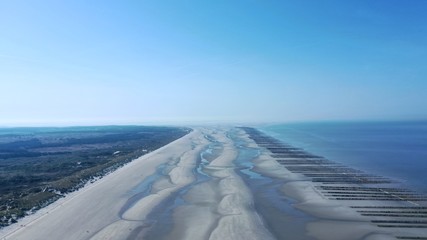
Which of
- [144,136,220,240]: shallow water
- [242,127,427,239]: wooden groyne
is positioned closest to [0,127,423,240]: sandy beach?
[144,136,220,240]: shallow water

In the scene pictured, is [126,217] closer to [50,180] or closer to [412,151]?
[50,180]

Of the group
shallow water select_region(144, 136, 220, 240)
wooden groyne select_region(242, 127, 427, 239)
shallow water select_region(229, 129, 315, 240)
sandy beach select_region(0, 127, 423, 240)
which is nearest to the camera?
sandy beach select_region(0, 127, 423, 240)

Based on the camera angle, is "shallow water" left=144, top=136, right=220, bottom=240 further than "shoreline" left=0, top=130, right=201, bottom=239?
No

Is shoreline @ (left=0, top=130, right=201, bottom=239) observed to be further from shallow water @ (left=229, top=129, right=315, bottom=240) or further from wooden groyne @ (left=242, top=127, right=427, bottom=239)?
wooden groyne @ (left=242, top=127, right=427, bottom=239)

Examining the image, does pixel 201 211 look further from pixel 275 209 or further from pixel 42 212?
pixel 42 212

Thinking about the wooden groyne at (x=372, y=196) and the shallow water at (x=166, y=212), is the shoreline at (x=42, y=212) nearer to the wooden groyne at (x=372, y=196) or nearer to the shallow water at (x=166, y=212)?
the shallow water at (x=166, y=212)

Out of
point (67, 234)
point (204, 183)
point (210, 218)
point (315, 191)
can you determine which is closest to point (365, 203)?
point (315, 191)
